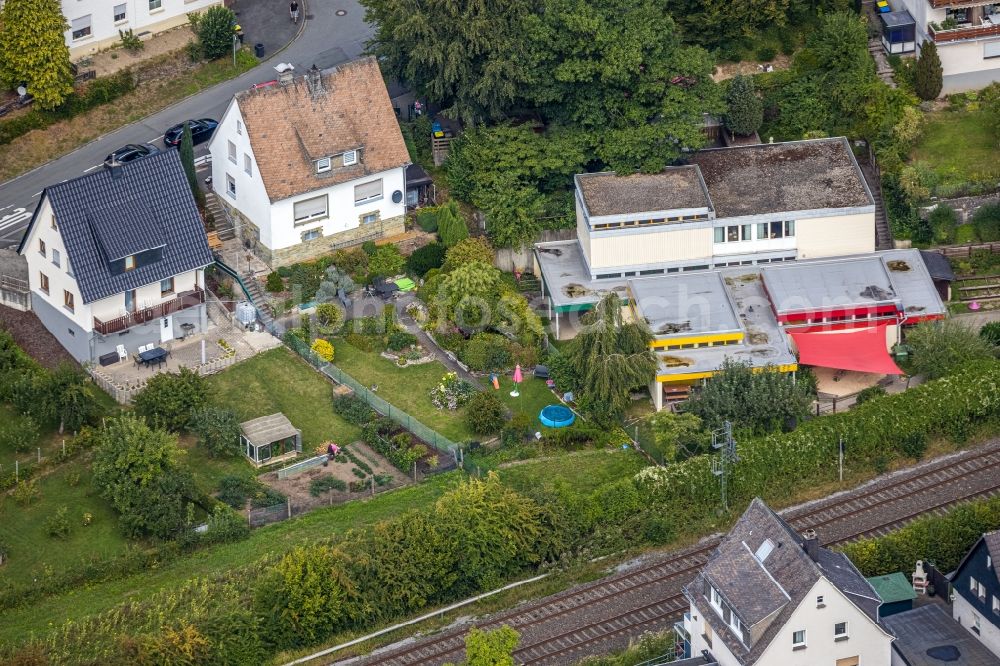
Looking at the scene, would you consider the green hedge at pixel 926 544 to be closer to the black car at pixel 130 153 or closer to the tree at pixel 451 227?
the tree at pixel 451 227

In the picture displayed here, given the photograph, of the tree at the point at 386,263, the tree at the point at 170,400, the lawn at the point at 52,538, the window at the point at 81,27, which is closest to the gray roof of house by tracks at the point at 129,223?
the tree at the point at 170,400

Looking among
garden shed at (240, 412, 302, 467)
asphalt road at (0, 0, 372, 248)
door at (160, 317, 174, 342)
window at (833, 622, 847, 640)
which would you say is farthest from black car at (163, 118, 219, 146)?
window at (833, 622, 847, 640)

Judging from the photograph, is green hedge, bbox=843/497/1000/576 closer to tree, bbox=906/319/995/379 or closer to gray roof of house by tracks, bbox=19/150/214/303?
tree, bbox=906/319/995/379

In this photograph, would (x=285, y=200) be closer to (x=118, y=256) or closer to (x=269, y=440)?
(x=118, y=256)

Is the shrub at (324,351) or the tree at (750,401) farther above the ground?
the shrub at (324,351)

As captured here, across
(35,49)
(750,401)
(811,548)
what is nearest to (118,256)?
(35,49)
